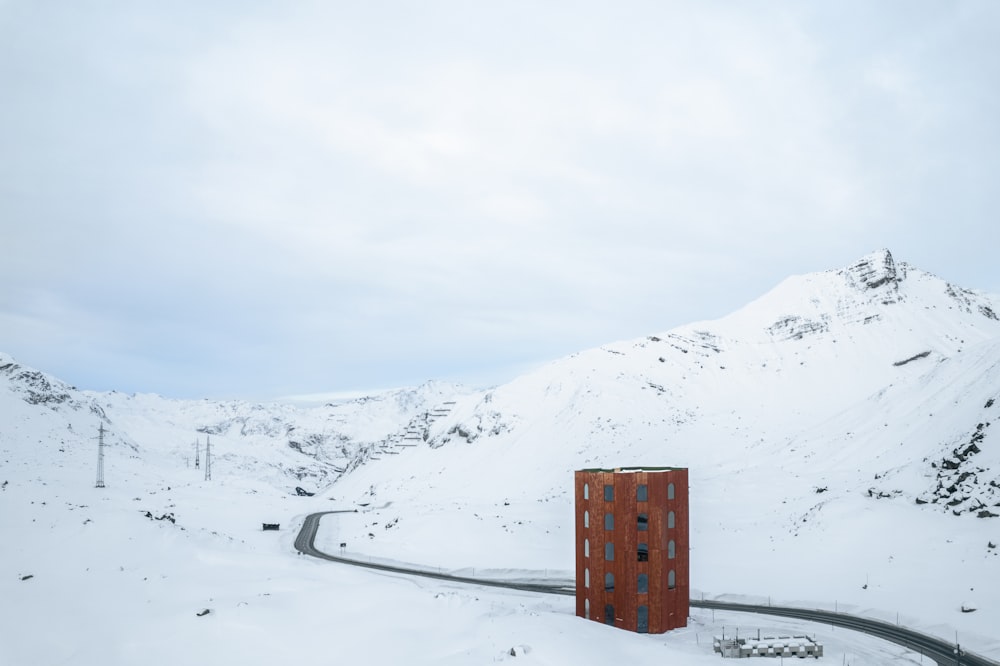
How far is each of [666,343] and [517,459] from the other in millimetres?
44963

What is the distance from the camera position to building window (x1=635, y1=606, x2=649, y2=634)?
4028 cm

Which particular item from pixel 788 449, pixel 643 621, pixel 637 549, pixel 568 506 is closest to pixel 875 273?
pixel 788 449

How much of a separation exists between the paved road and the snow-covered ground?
159 centimetres

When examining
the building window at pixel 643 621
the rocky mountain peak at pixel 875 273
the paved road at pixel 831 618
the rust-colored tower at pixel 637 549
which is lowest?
the paved road at pixel 831 618

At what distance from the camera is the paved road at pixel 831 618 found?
36.6 metres

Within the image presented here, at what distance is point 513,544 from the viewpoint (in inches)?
2805

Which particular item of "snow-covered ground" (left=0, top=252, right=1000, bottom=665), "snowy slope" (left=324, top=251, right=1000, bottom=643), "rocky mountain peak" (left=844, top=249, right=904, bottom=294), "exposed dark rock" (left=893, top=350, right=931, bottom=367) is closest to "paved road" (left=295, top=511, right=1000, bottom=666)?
"snow-covered ground" (left=0, top=252, right=1000, bottom=665)

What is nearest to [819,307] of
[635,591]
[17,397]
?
[635,591]

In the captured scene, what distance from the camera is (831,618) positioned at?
45.0 metres

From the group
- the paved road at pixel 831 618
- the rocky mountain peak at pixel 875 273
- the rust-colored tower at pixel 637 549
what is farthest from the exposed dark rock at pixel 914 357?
the rust-colored tower at pixel 637 549

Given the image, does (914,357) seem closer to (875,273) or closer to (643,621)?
(875,273)

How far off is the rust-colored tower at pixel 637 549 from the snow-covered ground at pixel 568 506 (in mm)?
2194

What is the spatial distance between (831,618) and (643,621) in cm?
1420

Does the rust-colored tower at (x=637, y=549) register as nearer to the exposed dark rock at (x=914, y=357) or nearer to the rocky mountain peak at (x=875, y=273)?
the exposed dark rock at (x=914, y=357)
